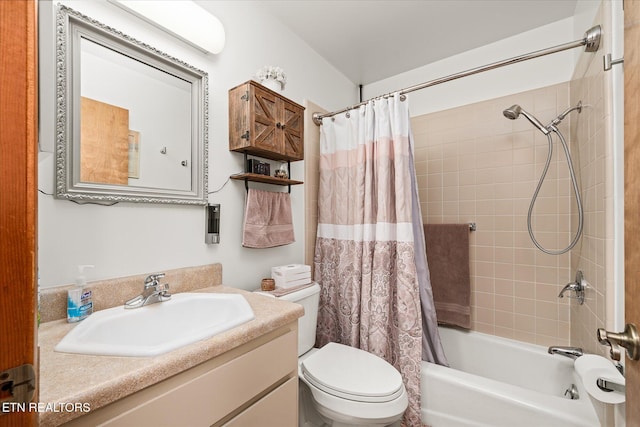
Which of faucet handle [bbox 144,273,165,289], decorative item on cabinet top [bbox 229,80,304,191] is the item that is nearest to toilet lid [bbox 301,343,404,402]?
faucet handle [bbox 144,273,165,289]

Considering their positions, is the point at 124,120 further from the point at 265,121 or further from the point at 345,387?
the point at 345,387

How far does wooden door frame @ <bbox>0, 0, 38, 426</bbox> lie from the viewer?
0.31m

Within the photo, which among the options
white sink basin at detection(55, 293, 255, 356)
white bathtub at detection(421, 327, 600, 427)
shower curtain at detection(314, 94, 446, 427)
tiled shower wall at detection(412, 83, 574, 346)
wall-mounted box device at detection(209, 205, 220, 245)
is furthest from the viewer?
tiled shower wall at detection(412, 83, 574, 346)

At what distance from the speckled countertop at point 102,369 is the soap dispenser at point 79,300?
3 centimetres

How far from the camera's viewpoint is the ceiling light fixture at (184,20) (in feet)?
3.45

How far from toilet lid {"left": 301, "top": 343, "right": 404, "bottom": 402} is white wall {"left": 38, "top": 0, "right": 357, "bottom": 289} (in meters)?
0.55

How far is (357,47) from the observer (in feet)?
6.47

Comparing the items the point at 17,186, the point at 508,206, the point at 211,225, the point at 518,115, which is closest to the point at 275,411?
the point at 211,225

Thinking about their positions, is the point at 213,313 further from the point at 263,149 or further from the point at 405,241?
the point at 405,241

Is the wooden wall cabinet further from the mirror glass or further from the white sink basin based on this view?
the white sink basin

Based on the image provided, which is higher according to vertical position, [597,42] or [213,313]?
[597,42]

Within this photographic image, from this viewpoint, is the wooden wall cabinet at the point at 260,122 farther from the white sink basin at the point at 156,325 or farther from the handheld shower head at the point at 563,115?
the handheld shower head at the point at 563,115

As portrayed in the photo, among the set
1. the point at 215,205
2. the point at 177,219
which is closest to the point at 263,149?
the point at 215,205

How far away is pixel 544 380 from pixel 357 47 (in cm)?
244
